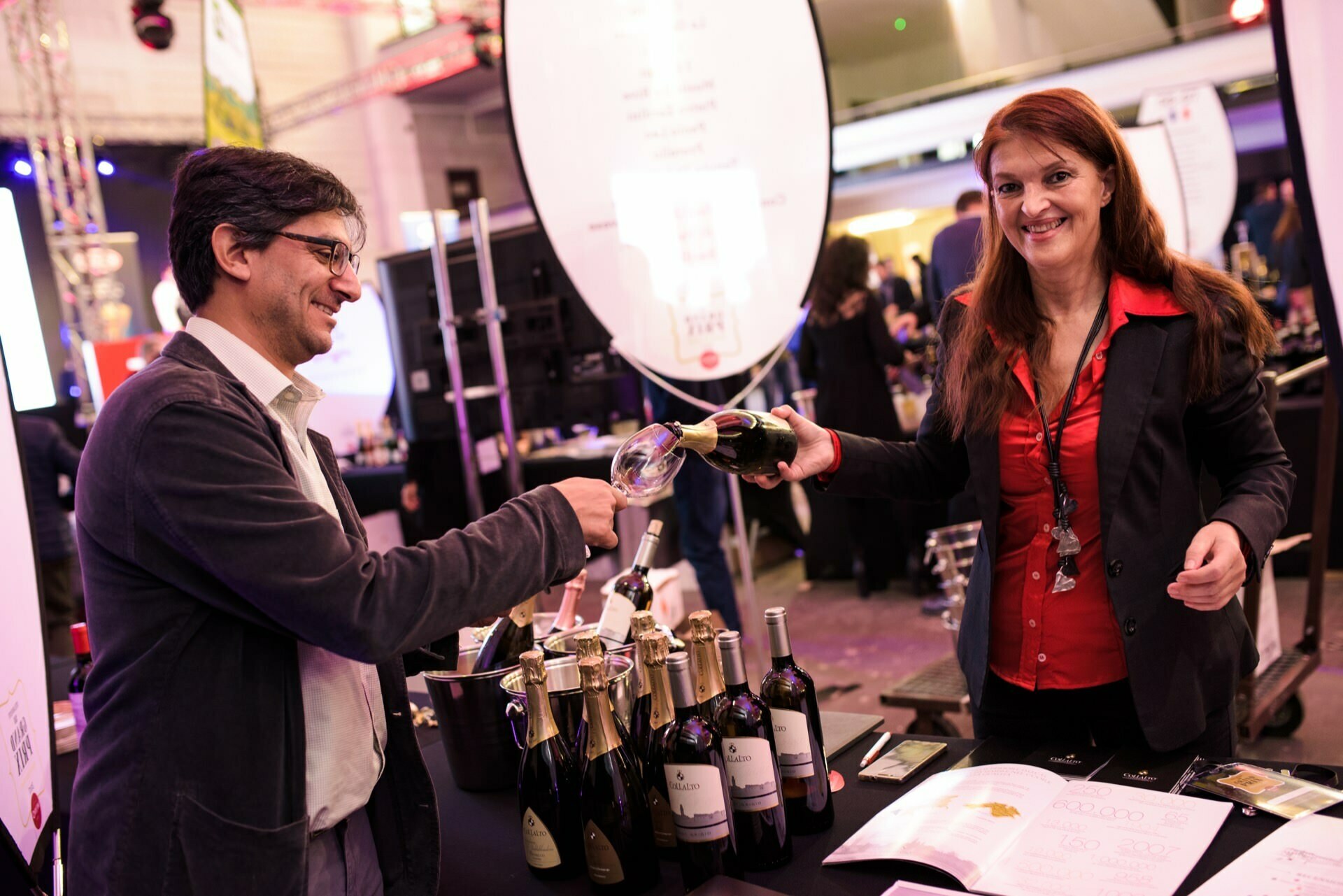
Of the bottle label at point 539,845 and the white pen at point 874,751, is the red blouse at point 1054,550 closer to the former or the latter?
the white pen at point 874,751

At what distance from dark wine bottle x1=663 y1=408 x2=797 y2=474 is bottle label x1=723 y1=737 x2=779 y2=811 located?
41cm

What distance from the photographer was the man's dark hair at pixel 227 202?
1.11 meters

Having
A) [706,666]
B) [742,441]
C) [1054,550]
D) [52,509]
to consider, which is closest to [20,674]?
[706,666]

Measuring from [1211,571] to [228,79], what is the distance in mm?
3065

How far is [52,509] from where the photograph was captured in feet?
15.0

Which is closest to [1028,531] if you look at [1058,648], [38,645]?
[1058,648]

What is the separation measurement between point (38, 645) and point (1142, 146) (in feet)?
16.2

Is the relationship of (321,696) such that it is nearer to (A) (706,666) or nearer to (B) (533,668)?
(B) (533,668)

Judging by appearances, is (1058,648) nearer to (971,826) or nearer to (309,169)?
(971,826)

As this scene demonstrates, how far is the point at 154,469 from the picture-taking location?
97cm

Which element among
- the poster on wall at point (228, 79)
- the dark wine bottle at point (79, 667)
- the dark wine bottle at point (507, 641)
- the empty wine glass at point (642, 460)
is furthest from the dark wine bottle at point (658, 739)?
the poster on wall at point (228, 79)

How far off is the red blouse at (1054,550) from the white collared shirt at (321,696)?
89 centimetres

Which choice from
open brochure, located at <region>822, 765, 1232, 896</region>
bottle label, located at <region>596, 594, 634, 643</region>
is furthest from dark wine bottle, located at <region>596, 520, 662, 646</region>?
open brochure, located at <region>822, 765, 1232, 896</region>

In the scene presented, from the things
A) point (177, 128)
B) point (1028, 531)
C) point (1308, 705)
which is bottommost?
point (1308, 705)
